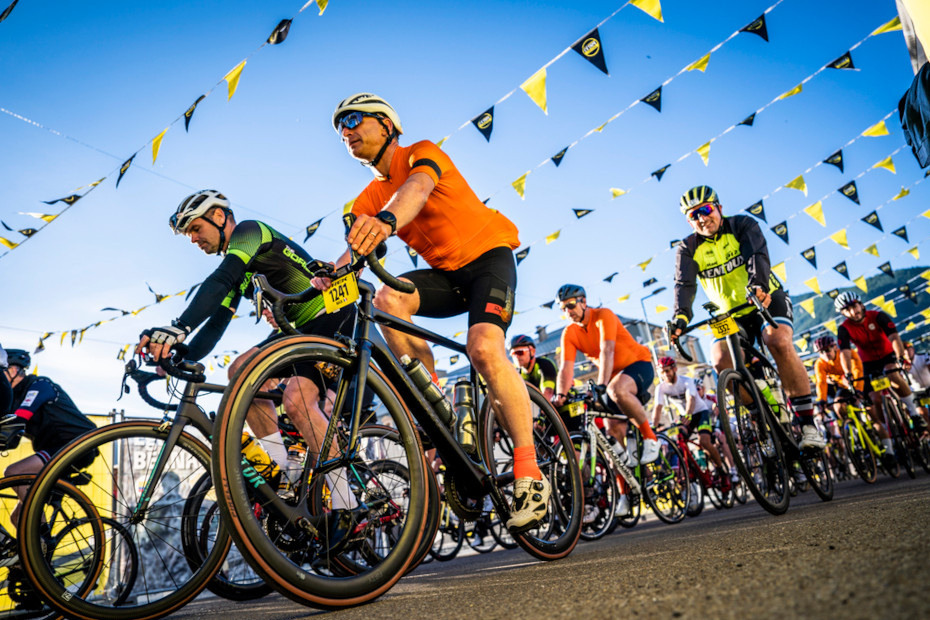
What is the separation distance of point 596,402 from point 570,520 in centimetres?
239

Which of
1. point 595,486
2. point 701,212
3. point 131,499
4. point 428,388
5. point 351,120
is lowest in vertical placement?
point 595,486

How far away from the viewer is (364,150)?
2.56 metres

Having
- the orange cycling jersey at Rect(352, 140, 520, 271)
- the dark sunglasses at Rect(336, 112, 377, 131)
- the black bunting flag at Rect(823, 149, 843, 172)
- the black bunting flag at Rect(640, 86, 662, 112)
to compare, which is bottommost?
the orange cycling jersey at Rect(352, 140, 520, 271)

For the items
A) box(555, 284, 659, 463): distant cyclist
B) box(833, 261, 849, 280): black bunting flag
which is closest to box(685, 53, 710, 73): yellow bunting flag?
box(555, 284, 659, 463): distant cyclist

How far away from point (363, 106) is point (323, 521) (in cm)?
175

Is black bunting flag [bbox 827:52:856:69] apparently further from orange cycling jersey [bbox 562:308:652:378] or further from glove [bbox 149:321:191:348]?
glove [bbox 149:321:191:348]

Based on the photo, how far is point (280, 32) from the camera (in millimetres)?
4793

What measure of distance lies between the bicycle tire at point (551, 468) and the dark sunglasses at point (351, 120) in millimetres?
1341

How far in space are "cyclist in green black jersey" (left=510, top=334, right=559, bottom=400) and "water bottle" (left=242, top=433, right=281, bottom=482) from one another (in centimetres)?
362

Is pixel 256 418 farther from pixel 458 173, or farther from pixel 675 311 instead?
pixel 675 311

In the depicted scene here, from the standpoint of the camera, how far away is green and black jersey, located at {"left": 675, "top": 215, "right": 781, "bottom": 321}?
394 cm

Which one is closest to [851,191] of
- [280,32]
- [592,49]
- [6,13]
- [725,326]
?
[592,49]

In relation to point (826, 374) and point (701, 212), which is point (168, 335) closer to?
point (701, 212)

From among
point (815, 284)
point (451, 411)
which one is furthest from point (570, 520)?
point (815, 284)
